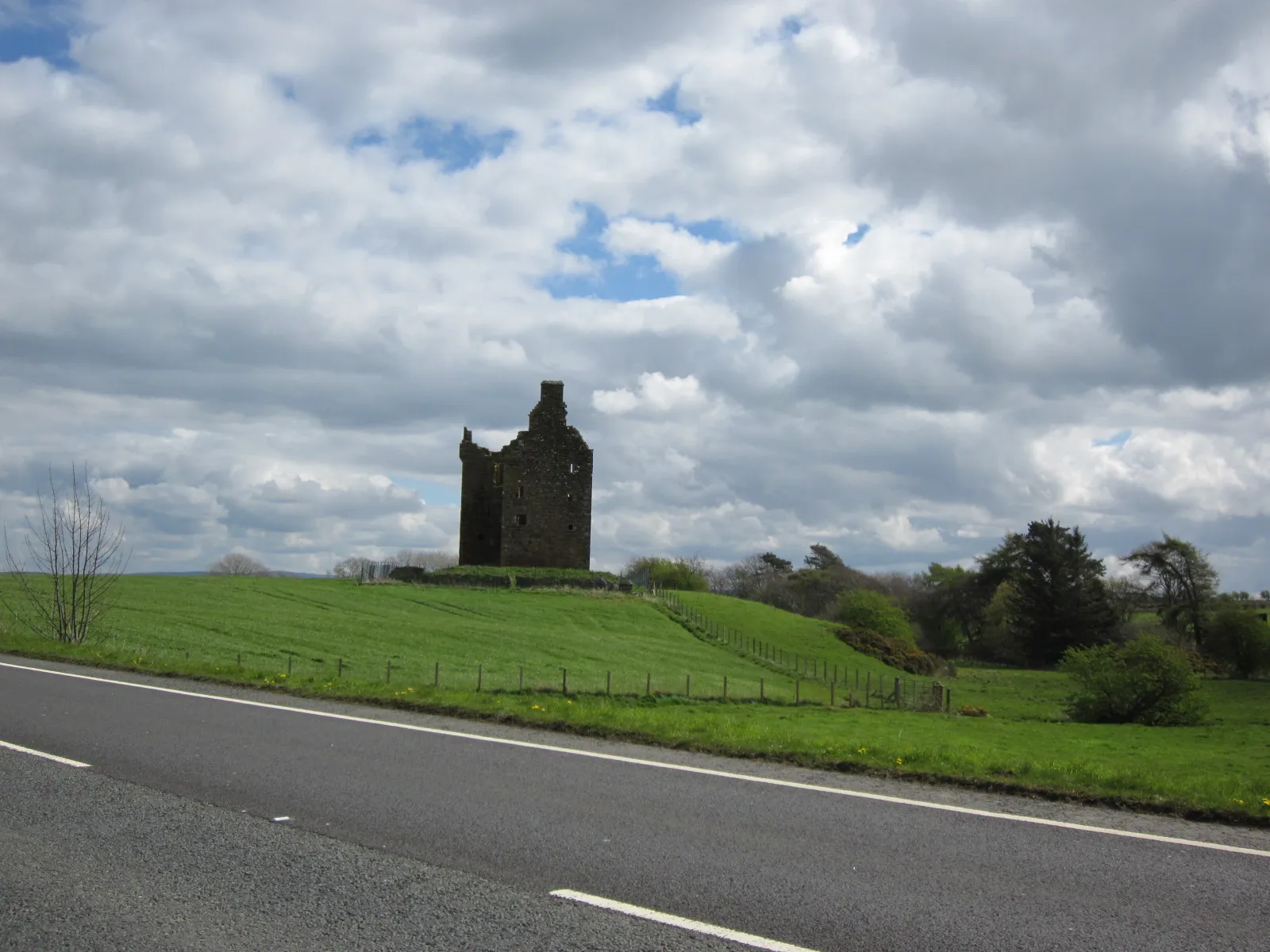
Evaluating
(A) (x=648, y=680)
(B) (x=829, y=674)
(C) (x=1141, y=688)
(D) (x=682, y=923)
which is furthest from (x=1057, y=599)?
(D) (x=682, y=923)

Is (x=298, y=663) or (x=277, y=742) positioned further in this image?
(x=298, y=663)

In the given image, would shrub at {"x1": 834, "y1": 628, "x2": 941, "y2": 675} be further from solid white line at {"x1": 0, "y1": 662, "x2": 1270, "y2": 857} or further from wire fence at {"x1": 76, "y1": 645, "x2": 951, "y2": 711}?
solid white line at {"x1": 0, "y1": 662, "x2": 1270, "y2": 857}

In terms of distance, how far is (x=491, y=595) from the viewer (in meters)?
64.8

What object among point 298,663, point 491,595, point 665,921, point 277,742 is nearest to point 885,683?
point 491,595

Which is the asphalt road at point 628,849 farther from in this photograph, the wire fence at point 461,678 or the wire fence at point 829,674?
the wire fence at point 829,674

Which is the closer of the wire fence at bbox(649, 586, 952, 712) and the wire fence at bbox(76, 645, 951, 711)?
the wire fence at bbox(76, 645, 951, 711)

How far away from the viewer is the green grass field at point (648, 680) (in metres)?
12.0

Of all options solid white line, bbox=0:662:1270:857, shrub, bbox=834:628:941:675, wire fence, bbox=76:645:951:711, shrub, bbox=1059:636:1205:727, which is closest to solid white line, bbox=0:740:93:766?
solid white line, bbox=0:662:1270:857

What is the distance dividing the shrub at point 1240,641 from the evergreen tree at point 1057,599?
7736 millimetres

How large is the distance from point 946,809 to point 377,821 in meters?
4.90

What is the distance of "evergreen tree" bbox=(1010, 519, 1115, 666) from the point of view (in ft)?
284

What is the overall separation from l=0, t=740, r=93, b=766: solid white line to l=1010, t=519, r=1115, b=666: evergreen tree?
279 ft

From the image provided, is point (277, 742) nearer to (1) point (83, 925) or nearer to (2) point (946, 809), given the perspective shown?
(1) point (83, 925)

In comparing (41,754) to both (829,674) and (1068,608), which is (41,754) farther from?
(1068,608)
